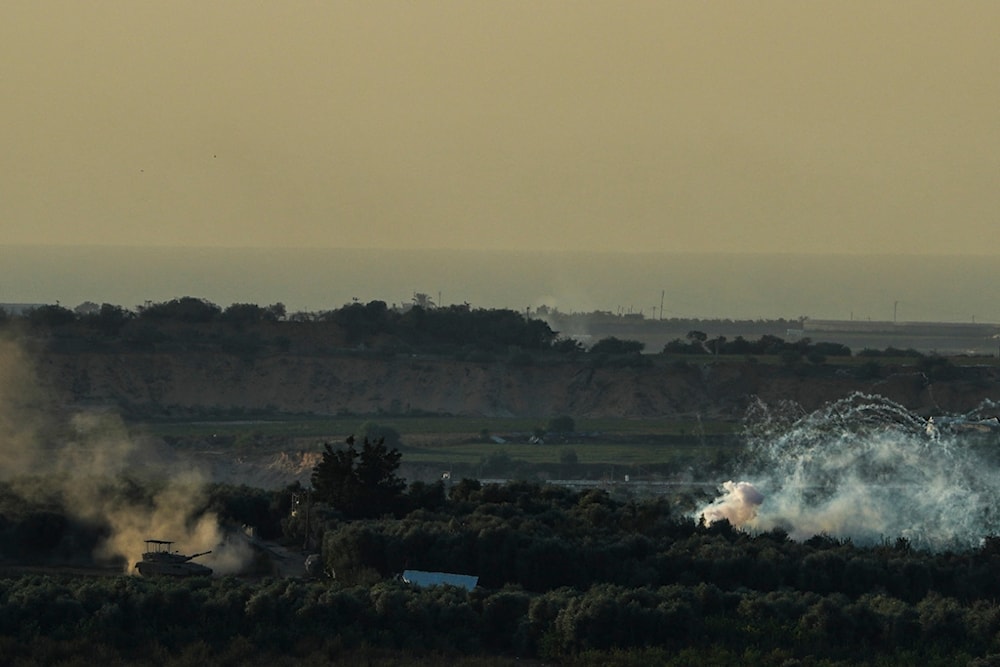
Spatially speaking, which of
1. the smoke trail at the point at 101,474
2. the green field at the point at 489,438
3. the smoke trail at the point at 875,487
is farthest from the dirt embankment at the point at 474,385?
the smoke trail at the point at 875,487

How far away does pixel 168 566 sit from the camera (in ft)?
132

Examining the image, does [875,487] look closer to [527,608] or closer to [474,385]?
[527,608]

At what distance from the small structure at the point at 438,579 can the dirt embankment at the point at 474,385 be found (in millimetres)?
62838

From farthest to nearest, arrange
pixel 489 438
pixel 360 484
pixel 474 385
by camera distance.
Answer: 1. pixel 474 385
2. pixel 489 438
3. pixel 360 484

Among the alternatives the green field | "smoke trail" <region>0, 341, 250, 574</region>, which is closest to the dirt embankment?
the green field

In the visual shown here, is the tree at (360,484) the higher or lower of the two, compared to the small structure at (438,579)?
higher

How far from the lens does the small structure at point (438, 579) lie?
39.9m

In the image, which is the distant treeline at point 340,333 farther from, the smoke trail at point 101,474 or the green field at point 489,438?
the green field at point 489,438

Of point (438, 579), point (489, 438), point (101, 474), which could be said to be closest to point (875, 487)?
point (438, 579)

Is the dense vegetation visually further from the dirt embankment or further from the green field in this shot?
the dirt embankment

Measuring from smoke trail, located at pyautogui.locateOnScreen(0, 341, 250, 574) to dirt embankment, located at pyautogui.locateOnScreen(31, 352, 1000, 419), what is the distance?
327 inches

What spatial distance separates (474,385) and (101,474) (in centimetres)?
5317

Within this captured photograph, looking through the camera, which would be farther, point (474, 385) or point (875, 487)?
point (474, 385)

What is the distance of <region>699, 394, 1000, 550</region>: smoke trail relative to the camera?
51875mm
